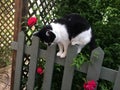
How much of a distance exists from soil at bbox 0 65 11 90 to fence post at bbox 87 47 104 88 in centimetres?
217

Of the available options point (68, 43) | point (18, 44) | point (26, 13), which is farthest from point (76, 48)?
point (26, 13)

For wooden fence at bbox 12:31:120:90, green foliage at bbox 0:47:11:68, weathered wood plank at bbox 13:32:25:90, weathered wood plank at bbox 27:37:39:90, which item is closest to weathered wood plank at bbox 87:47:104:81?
wooden fence at bbox 12:31:120:90

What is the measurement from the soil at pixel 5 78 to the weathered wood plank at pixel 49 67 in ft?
5.75

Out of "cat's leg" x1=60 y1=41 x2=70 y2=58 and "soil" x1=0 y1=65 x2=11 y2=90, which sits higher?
"cat's leg" x1=60 y1=41 x2=70 y2=58

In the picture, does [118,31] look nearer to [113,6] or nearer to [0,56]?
[113,6]

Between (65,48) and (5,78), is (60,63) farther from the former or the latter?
(5,78)

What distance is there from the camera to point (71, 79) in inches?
86.2

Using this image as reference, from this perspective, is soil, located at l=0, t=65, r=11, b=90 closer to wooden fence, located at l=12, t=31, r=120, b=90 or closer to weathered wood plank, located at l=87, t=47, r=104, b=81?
wooden fence, located at l=12, t=31, r=120, b=90

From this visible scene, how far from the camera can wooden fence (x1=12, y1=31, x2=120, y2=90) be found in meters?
2.01

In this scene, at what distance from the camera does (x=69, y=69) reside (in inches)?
85.5

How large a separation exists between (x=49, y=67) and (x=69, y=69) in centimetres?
21

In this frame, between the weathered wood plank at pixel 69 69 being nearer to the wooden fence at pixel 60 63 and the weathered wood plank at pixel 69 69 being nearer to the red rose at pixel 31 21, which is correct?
the wooden fence at pixel 60 63

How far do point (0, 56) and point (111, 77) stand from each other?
311 centimetres

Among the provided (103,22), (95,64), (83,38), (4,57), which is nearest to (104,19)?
(103,22)
